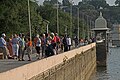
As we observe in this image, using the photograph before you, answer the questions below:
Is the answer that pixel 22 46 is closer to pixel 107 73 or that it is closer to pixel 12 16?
pixel 107 73

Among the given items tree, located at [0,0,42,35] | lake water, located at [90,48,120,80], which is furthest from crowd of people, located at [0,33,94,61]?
tree, located at [0,0,42,35]

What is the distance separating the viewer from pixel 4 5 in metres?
66.8

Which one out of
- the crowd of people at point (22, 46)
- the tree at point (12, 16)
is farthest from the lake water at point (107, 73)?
the crowd of people at point (22, 46)

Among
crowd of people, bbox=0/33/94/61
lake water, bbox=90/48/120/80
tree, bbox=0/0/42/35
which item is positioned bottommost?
lake water, bbox=90/48/120/80

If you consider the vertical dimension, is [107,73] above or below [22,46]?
below

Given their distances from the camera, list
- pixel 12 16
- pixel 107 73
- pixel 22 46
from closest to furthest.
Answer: pixel 22 46, pixel 107 73, pixel 12 16

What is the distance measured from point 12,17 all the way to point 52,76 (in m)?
46.7

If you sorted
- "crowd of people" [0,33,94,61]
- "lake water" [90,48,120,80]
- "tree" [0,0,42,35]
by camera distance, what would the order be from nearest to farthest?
"crowd of people" [0,33,94,61] < "lake water" [90,48,120,80] < "tree" [0,0,42,35]

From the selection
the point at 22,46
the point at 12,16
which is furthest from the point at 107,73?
the point at 22,46

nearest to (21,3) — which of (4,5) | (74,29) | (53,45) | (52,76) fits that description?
(4,5)

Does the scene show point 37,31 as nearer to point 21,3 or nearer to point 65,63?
point 21,3

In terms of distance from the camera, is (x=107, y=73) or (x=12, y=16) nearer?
(x=107, y=73)

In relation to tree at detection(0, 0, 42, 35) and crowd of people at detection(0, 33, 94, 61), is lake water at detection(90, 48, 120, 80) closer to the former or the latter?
tree at detection(0, 0, 42, 35)

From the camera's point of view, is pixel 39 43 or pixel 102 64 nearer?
pixel 39 43
